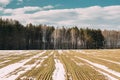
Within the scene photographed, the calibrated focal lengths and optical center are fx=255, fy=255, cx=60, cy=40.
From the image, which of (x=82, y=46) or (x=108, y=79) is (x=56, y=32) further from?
(x=108, y=79)

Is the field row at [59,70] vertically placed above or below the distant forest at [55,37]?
below

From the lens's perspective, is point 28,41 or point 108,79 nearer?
point 108,79

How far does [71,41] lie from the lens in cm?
18012

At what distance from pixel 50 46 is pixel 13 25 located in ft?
133

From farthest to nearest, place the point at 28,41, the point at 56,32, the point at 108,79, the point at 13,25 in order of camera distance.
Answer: the point at 56,32 → the point at 28,41 → the point at 13,25 → the point at 108,79

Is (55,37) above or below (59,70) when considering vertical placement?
above

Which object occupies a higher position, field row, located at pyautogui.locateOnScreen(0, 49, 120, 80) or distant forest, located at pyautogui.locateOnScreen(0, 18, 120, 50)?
distant forest, located at pyautogui.locateOnScreen(0, 18, 120, 50)

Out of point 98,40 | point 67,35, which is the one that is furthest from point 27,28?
point 98,40

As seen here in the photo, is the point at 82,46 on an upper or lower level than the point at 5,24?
lower

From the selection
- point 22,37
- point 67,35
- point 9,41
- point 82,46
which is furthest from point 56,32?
point 9,41

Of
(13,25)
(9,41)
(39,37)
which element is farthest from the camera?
(39,37)

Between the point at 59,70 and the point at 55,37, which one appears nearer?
the point at 59,70

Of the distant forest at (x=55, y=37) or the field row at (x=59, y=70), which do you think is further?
the distant forest at (x=55, y=37)

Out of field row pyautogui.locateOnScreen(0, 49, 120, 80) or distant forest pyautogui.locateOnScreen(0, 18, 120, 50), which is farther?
distant forest pyautogui.locateOnScreen(0, 18, 120, 50)
